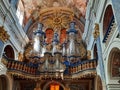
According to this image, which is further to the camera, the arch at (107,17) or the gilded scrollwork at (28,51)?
the gilded scrollwork at (28,51)

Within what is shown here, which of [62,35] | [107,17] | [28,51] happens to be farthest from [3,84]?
[107,17]

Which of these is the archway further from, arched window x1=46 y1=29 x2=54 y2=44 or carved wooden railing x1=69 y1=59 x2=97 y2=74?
arched window x1=46 y1=29 x2=54 y2=44

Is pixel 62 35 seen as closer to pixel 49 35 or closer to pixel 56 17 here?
pixel 49 35

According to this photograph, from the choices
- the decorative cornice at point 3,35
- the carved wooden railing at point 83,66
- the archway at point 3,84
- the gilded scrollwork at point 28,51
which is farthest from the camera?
the gilded scrollwork at point 28,51

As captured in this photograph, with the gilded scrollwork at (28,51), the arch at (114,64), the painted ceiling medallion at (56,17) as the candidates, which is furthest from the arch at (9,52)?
the arch at (114,64)

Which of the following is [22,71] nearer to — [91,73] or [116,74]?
[91,73]

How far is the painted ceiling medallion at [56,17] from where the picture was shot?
16186mm

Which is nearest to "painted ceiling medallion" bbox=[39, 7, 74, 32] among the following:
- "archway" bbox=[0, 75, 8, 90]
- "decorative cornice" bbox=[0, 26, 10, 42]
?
"decorative cornice" bbox=[0, 26, 10, 42]

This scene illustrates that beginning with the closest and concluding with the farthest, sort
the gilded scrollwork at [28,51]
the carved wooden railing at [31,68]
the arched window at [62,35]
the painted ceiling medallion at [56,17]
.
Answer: the carved wooden railing at [31,68] → the gilded scrollwork at [28,51] → the arched window at [62,35] → the painted ceiling medallion at [56,17]

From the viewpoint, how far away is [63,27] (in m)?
16.1

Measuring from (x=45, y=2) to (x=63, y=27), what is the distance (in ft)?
8.31

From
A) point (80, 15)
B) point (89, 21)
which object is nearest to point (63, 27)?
point (80, 15)

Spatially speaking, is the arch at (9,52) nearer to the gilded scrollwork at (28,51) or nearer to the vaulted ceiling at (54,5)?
the gilded scrollwork at (28,51)

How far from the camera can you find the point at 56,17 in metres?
16.4
